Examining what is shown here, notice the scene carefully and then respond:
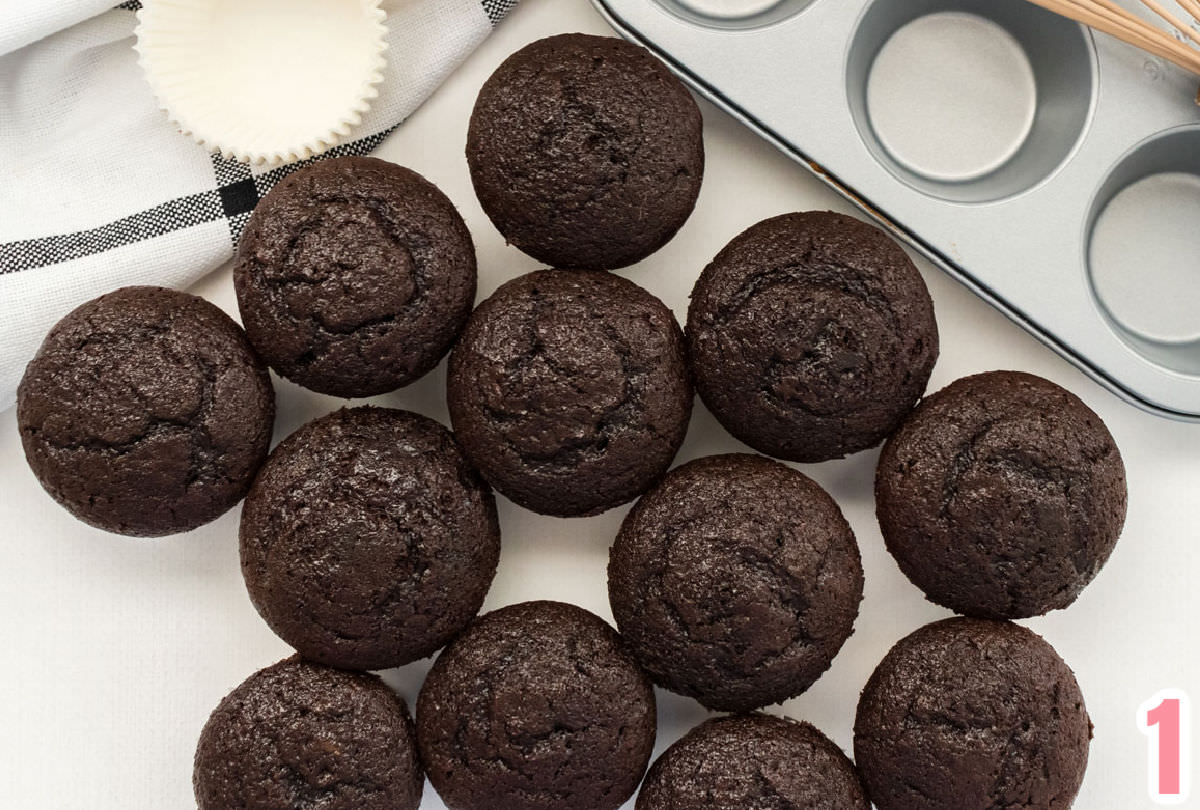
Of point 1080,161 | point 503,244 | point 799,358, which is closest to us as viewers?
point 799,358

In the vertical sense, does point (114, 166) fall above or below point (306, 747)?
above

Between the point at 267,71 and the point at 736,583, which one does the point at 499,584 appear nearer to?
the point at 736,583

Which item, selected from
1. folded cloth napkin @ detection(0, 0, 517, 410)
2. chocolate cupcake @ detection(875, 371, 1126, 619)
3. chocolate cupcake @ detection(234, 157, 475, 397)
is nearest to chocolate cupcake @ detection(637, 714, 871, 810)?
chocolate cupcake @ detection(875, 371, 1126, 619)

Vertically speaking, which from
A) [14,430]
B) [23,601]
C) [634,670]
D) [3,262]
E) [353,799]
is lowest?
[23,601]

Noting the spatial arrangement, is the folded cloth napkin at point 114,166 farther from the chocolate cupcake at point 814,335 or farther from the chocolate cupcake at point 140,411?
the chocolate cupcake at point 814,335

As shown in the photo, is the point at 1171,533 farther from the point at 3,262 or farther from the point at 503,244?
the point at 3,262

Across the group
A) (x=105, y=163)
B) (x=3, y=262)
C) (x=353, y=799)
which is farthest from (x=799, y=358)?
(x=3, y=262)
